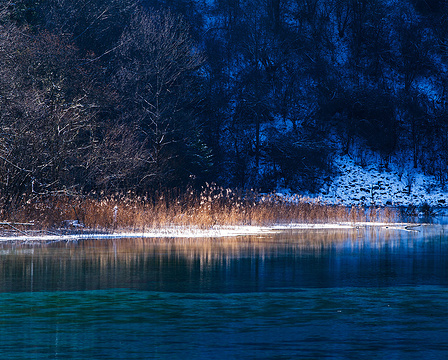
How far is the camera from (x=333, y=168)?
186ft

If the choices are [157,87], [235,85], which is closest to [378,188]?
[235,85]

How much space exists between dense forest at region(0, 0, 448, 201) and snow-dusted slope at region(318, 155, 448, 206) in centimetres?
109

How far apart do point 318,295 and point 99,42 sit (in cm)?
3104

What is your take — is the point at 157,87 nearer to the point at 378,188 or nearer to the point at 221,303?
the point at 378,188

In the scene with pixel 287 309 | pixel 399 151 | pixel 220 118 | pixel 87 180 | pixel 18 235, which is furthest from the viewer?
pixel 399 151

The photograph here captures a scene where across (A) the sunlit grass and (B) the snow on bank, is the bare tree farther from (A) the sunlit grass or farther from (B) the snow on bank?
(B) the snow on bank

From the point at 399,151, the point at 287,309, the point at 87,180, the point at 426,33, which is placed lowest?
the point at 287,309

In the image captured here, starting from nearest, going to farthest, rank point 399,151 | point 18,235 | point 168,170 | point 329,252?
point 329,252 < point 18,235 < point 168,170 < point 399,151

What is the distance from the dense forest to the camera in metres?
33.5

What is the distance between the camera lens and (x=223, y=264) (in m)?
15.0

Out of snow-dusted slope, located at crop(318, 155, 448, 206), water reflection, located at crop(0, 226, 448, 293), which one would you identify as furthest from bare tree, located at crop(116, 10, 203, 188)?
water reflection, located at crop(0, 226, 448, 293)

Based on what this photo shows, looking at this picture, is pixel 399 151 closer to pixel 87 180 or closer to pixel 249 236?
pixel 87 180

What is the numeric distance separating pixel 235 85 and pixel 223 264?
44434 mm

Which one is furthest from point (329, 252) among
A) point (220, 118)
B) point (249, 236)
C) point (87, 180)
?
point (220, 118)
